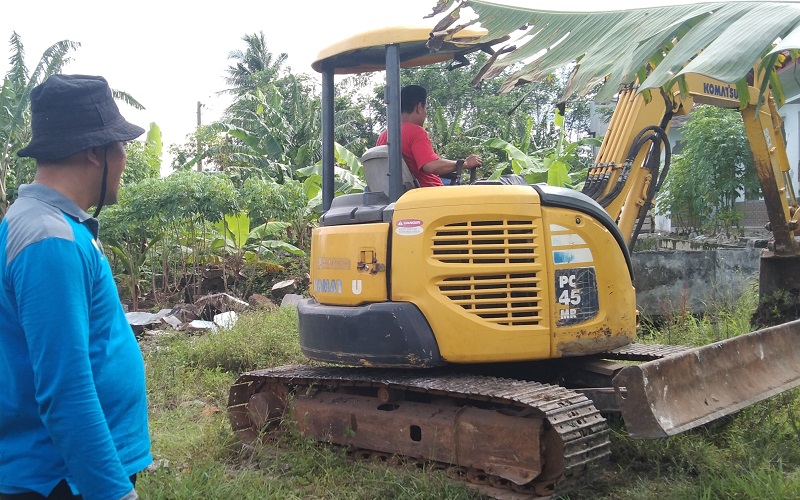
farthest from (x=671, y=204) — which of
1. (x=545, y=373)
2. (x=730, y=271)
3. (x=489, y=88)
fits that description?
(x=489, y=88)

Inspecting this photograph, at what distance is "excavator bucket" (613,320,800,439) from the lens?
374 centimetres

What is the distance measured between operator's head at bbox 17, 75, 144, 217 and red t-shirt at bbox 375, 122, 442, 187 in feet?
8.75

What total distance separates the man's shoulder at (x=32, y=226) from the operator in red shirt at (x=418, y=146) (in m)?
2.88

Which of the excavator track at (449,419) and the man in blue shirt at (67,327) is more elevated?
the man in blue shirt at (67,327)

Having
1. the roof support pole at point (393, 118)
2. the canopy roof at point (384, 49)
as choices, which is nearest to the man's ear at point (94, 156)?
the roof support pole at point (393, 118)

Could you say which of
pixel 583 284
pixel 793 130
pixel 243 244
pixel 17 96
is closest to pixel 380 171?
pixel 583 284

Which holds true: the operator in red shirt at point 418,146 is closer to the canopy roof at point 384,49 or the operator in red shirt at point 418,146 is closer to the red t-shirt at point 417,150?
the red t-shirt at point 417,150

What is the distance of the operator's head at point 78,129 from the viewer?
1941 millimetres

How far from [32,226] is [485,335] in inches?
107

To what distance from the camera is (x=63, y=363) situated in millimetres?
1719

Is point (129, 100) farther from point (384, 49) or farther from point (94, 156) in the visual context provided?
point (94, 156)

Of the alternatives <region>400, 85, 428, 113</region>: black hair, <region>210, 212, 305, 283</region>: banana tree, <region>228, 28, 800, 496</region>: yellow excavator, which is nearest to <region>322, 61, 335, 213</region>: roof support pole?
<region>228, 28, 800, 496</region>: yellow excavator

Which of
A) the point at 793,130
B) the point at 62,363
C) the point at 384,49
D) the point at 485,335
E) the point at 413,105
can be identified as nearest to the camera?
the point at 62,363

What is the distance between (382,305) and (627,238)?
2.23m
